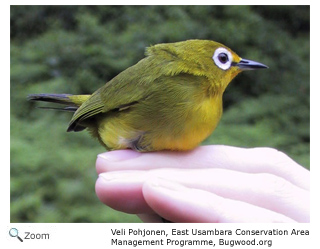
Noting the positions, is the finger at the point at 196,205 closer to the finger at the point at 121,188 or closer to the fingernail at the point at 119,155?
the finger at the point at 121,188

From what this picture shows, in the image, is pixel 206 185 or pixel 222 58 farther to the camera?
pixel 222 58

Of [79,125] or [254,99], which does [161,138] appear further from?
Answer: [254,99]

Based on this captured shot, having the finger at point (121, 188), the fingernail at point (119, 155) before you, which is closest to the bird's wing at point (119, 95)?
the fingernail at point (119, 155)

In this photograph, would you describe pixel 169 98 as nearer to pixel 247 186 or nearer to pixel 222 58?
pixel 222 58
